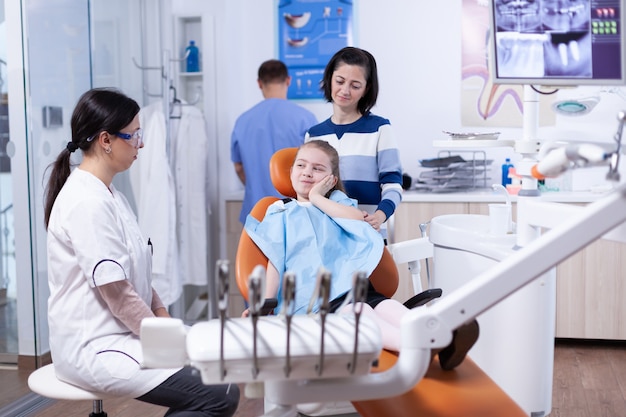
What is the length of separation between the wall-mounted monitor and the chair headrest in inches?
32.9

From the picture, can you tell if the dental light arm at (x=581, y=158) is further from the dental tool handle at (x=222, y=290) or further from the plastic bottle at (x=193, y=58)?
the plastic bottle at (x=193, y=58)

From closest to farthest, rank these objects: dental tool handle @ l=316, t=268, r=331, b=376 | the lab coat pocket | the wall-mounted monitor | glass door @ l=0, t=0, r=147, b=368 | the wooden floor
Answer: dental tool handle @ l=316, t=268, r=331, b=376 → the wall-mounted monitor → the lab coat pocket → the wooden floor → glass door @ l=0, t=0, r=147, b=368

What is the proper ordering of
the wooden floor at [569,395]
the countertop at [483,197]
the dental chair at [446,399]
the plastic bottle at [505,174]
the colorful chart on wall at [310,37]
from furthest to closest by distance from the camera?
the colorful chart on wall at [310,37] < the plastic bottle at [505,174] < the countertop at [483,197] < the wooden floor at [569,395] < the dental chair at [446,399]

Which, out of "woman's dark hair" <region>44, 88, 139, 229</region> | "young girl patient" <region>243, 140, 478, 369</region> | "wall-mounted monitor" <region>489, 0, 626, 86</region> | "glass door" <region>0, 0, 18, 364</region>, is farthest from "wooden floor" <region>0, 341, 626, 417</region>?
"wall-mounted monitor" <region>489, 0, 626, 86</region>

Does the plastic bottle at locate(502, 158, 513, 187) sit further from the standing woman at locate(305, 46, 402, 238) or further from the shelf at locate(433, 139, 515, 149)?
the shelf at locate(433, 139, 515, 149)

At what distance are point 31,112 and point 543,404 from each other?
7.04 ft

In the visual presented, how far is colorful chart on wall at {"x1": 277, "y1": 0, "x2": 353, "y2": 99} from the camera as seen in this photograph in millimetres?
4148

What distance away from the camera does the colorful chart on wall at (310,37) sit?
4.15 meters

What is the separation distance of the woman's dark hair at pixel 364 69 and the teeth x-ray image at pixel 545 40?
2.59 ft

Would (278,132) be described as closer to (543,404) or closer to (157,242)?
(157,242)

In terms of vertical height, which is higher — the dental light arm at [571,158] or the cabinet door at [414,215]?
the dental light arm at [571,158]

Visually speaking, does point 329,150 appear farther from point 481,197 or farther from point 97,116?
point 481,197

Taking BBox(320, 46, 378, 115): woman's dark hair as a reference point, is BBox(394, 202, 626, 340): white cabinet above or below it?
below

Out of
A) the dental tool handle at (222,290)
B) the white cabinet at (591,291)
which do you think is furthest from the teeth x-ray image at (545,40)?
the white cabinet at (591,291)
